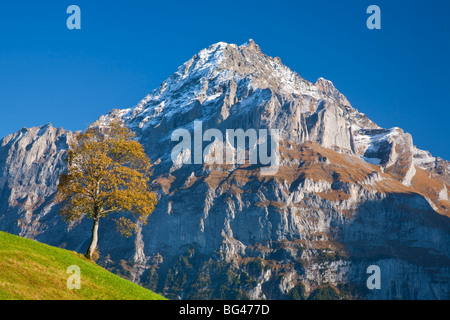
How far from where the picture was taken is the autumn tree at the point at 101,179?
61.2 metres

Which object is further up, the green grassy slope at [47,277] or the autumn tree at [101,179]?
the autumn tree at [101,179]

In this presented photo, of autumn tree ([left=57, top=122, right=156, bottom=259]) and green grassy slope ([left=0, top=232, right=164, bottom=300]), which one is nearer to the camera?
green grassy slope ([left=0, top=232, right=164, bottom=300])

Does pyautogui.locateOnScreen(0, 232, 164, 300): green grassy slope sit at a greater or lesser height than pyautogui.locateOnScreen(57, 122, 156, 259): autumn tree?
lesser

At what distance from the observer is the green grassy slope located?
38812 millimetres

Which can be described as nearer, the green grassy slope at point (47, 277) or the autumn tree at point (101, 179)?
the green grassy slope at point (47, 277)

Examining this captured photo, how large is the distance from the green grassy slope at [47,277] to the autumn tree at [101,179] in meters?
8.44

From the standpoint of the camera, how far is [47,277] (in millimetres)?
42594

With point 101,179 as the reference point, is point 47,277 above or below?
below

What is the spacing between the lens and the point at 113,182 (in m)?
62.5

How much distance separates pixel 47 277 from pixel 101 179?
2112cm

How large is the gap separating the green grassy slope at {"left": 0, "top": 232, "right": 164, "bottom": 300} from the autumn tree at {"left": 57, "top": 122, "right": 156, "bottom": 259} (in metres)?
8.44

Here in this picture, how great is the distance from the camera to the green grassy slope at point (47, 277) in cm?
3881
